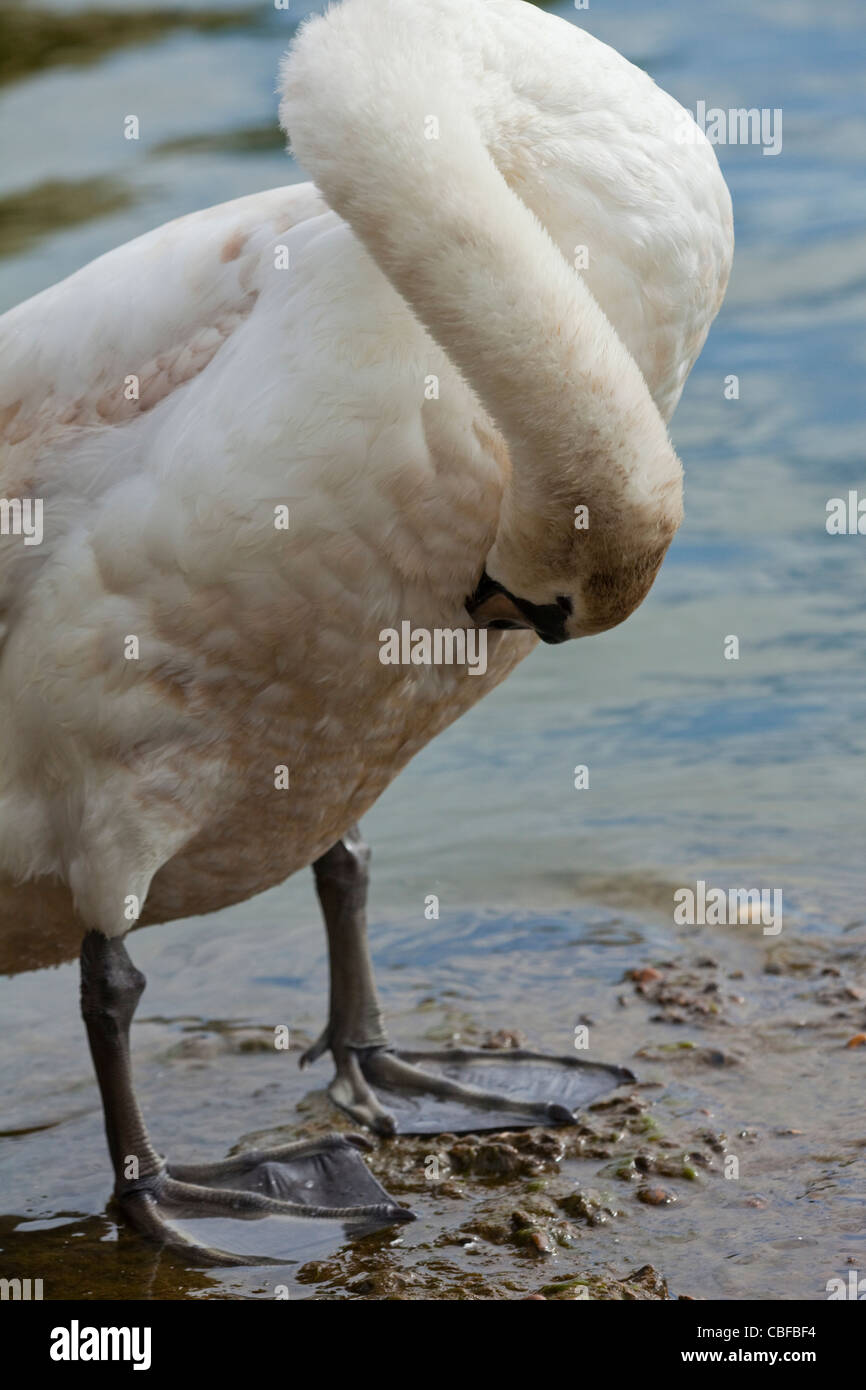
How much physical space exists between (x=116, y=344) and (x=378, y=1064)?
2262mm

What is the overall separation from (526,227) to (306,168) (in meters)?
0.46

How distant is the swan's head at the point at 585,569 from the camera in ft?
12.8

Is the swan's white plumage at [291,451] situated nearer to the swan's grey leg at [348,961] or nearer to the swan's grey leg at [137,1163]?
the swan's grey leg at [137,1163]

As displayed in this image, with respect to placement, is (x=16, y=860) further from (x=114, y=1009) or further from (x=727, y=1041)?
(x=727, y=1041)

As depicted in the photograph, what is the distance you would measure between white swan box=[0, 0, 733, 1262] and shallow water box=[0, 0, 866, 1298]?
597 mm

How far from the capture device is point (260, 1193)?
5.21m

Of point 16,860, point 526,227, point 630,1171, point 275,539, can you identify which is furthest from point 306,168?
point 630,1171

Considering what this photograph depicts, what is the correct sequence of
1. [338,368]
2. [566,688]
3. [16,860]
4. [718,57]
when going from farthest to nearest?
[718,57] → [566,688] → [16,860] → [338,368]

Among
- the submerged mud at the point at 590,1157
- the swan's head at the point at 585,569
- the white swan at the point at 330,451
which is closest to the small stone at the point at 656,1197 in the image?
the submerged mud at the point at 590,1157

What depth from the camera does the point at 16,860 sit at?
4977mm
